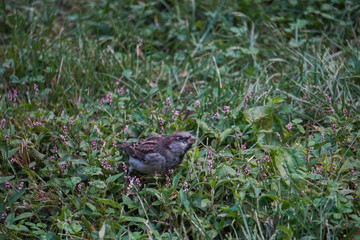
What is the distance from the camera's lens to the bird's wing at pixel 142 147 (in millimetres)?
4016

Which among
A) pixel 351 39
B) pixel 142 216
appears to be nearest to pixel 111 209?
pixel 142 216

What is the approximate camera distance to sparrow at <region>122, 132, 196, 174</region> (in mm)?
3961

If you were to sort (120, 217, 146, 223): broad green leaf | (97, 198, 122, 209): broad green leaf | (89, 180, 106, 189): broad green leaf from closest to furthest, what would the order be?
(120, 217, 146, 223): broad green leaf → (97, 198, 122, 209): broad green leaf → (89, 180, 106, 189): broad green leaf

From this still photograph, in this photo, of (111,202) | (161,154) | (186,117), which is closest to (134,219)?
(111,202)

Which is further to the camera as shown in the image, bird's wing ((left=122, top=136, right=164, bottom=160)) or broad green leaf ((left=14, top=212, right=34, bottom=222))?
bird's wing ((left=122, top=136, right=164, bottom=160))

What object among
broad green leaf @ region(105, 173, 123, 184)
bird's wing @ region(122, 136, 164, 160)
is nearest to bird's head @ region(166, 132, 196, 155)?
bird's wing @ region(122, 136, 164, 160)

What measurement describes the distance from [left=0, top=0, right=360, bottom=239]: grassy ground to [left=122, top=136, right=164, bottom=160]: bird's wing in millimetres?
157

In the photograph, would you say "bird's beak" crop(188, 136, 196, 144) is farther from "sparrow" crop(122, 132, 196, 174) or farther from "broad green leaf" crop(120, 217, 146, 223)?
"broad green leaf" crop(120, 217, 146, 223)

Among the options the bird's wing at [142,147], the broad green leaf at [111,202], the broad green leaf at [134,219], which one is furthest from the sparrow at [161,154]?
the broad green leaf at [134,219]

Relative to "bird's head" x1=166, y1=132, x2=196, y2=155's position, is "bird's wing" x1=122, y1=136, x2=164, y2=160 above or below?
below

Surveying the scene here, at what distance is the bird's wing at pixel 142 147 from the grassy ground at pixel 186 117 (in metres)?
0.16

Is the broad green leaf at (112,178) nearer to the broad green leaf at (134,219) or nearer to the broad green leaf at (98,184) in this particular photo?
the broad green leaf at (98,184)

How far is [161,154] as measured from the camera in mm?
3955

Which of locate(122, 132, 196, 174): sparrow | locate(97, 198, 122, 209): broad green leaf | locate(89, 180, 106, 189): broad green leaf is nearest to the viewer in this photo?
locate(97, 198, 122, 209): broad green leaf
